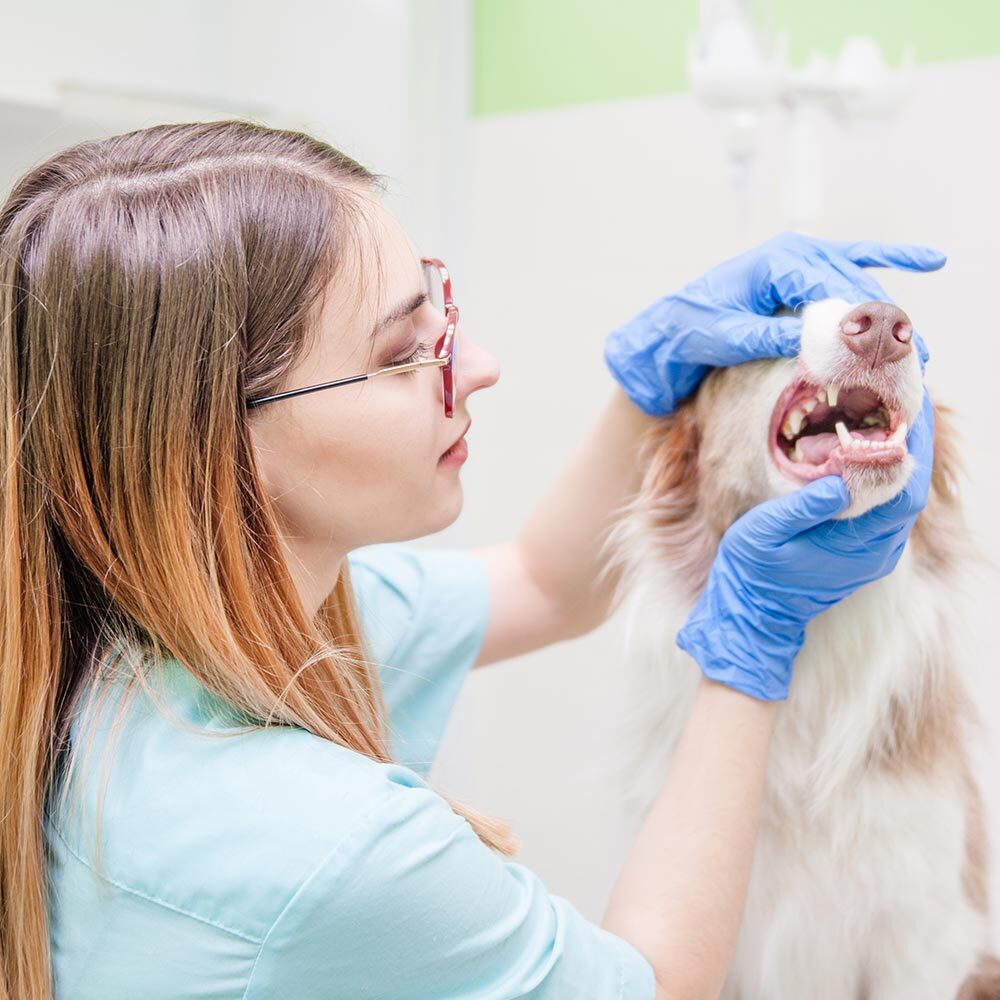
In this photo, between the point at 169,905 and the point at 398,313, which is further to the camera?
the point at 398,313

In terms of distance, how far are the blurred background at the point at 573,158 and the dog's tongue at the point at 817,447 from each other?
0.83ft

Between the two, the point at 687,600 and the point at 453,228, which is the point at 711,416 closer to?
the point at 687,600

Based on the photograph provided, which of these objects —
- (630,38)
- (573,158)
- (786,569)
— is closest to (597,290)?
(573,158)

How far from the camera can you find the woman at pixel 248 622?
26.9 inches

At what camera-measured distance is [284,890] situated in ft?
2.16

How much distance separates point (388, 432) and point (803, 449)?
363mm

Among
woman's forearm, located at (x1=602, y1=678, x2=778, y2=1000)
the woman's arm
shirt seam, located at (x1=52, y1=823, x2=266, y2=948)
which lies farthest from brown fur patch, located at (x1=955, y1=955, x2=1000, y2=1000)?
shirt seam, located at (x1=52, y1=823, x2=266, y2=948)

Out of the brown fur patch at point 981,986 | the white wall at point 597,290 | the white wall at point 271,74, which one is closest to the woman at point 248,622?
the brown fur patch at point 981,986

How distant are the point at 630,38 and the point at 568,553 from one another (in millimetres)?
746

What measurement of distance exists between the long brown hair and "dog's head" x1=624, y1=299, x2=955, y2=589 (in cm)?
37

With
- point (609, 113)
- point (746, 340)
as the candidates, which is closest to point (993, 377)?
point (746, 340)

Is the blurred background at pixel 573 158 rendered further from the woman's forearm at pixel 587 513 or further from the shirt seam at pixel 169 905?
the shirt seam at pixel 169 905

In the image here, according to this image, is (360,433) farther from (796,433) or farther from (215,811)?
(796,433)

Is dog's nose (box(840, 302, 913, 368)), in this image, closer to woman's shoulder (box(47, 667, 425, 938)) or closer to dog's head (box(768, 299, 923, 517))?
dog's head (box(768, 299, 923, 517))
